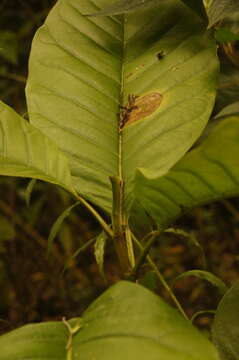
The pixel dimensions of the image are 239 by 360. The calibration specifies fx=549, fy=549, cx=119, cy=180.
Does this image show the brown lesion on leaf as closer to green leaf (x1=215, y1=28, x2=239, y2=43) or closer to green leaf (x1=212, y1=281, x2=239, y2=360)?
green leaf (x1=215, y1=28, x2=239, y2=43)

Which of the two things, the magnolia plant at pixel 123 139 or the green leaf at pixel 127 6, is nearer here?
the magnolia plant at pixel 123 139

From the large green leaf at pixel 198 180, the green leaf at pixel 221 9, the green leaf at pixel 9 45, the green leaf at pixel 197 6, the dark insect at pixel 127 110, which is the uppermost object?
the green leaf at pixel 221 9

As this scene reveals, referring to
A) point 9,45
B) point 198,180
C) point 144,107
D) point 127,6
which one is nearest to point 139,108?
point 144,107

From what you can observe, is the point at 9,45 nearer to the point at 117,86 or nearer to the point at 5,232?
the point at 5,232

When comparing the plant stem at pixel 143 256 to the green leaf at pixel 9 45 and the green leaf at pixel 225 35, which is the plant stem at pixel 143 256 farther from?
the green leaf at pixel 9 45

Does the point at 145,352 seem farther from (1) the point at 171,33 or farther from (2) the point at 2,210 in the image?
(2) the point at 2,210

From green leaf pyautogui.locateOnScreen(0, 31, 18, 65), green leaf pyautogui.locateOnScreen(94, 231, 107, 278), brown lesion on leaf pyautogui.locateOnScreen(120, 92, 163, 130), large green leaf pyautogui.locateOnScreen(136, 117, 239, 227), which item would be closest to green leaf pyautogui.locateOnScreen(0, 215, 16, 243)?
green leaf pyautogui.locateOnScreen(0, 31, 18, 65)

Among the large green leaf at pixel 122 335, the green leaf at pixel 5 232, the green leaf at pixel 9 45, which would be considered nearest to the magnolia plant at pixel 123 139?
the large green leaf at pixel 122 335
